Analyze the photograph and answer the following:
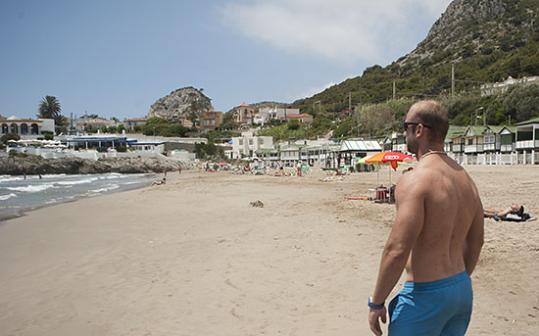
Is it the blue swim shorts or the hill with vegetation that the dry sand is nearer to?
the blue swim shorts

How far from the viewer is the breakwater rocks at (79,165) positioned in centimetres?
5462

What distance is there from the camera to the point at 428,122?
6.59 feet

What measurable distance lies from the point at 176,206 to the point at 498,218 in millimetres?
10865

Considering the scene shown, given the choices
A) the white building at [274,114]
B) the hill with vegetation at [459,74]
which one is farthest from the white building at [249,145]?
the white building at [274,114]

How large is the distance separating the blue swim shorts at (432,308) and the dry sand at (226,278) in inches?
81.2

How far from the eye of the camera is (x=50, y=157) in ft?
197

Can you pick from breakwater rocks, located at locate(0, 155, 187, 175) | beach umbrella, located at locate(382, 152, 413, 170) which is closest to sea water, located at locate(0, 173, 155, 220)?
beach umbrella, located at locate(382, 152, 413, 170)

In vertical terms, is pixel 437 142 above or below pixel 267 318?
above

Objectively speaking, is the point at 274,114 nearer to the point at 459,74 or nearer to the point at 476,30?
the point at 459,74

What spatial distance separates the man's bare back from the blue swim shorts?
0.14 feet

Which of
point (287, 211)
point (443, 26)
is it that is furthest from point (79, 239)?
point (443, 26)

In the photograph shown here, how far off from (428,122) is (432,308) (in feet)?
2.82

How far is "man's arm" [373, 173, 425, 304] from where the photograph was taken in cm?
178

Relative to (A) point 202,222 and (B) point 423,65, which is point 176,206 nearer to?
(A) point 202,222
